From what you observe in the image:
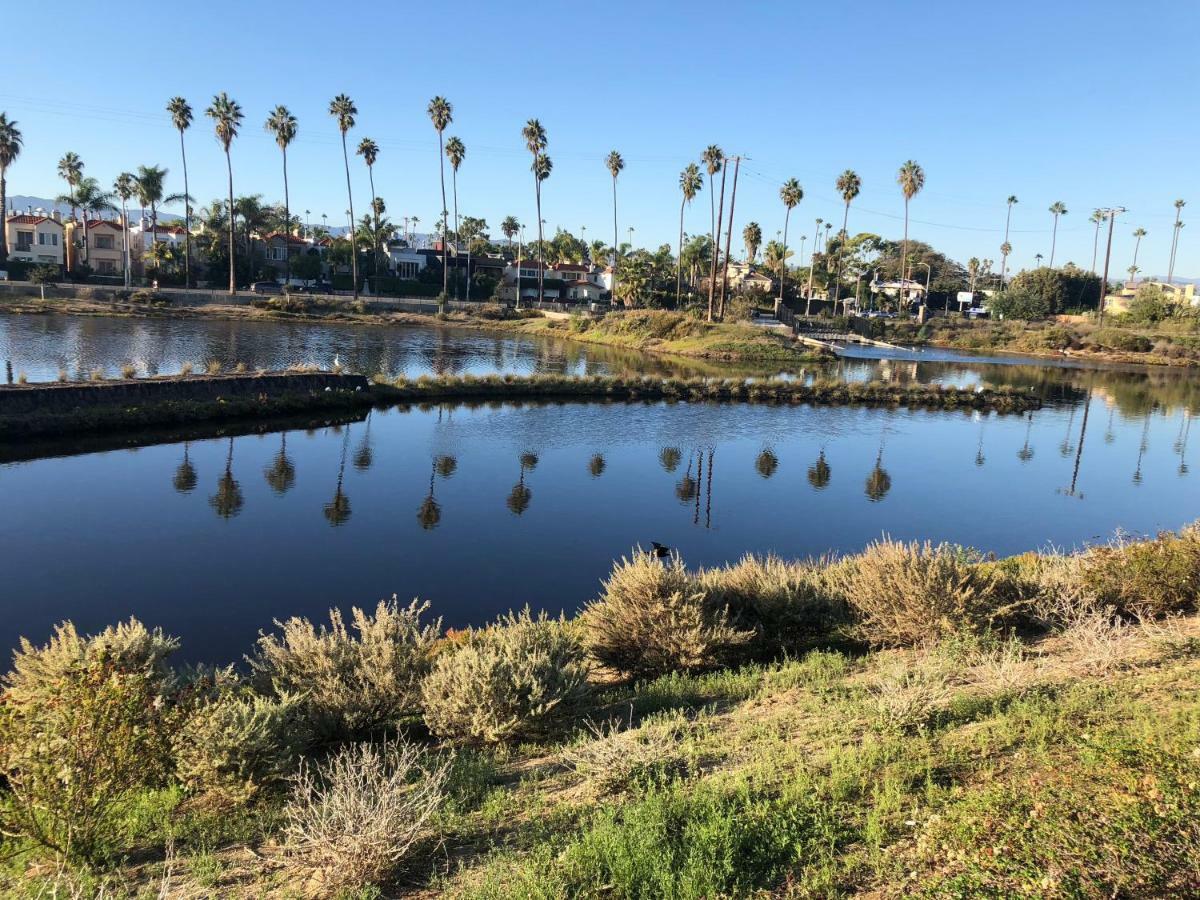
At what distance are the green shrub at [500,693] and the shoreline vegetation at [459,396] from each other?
77.3 ft

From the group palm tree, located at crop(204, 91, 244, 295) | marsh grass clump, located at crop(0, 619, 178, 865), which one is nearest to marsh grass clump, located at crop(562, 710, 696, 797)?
marsh grass clump, located at crop(0, 619, 178, 865)

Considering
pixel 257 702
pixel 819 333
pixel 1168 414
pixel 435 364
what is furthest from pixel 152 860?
pixel 819 333

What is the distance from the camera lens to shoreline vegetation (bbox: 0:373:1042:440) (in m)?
26.3

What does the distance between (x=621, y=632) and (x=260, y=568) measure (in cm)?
867

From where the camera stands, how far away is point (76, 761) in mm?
5391

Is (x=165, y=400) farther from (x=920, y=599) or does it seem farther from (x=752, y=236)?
(x=752, y=236)

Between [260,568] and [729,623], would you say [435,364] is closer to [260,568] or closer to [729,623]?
[260,568]

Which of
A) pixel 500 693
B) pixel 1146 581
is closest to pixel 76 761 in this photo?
pixel 500 693

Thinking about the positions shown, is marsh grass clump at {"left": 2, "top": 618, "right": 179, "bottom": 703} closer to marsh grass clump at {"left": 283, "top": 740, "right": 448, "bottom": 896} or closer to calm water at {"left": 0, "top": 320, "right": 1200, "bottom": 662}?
marsh grass clump at {"left": 283, "top": 740, "right": 448, "bottom": 896}

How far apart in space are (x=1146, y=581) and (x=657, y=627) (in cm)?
679

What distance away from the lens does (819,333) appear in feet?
307

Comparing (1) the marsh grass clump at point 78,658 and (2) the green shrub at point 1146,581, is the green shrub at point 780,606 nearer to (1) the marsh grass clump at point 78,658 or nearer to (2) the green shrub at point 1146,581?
(2) the green shrub at point 1146,581

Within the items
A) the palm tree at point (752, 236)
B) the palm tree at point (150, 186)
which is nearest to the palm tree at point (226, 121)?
the palm tree at point (150, 186)

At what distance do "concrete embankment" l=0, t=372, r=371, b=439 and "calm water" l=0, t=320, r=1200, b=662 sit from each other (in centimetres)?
170
